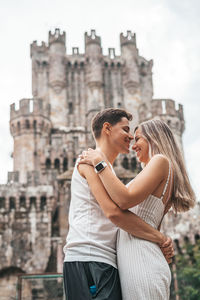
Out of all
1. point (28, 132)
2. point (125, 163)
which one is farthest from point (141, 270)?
point (28, 132)

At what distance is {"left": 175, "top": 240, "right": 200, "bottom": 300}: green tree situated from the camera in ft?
61.0

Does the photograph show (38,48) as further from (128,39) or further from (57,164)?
(57,164)

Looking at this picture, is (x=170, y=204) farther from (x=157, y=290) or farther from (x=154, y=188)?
(x=157, y=290)

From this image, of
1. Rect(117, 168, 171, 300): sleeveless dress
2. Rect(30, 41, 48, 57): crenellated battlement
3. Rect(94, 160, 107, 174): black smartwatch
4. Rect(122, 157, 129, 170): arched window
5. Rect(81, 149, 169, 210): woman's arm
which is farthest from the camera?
Rect(30, 41, 48, 57): crenellated battlement

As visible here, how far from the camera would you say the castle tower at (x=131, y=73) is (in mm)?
44406

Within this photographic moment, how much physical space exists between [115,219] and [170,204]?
624mm

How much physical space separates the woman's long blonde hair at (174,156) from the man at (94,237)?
352 mm

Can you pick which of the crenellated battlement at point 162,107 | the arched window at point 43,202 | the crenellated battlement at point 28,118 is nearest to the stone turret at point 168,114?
the crenellated battlement at point 162,107

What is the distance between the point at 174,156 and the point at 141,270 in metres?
0.97

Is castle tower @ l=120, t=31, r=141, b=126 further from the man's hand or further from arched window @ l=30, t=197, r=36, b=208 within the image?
the man's hand

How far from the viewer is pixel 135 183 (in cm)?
289

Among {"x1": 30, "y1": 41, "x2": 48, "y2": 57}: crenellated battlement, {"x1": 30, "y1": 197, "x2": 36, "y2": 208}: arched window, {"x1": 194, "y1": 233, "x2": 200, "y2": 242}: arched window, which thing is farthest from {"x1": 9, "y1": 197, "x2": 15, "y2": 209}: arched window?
{"x1": 30, "y1": 41, "x2": 48, "y2": 57}: crenellated battlement

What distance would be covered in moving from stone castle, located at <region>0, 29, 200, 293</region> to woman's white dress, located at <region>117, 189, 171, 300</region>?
18879 mm

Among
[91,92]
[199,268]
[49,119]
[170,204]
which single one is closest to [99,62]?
[91,92]
